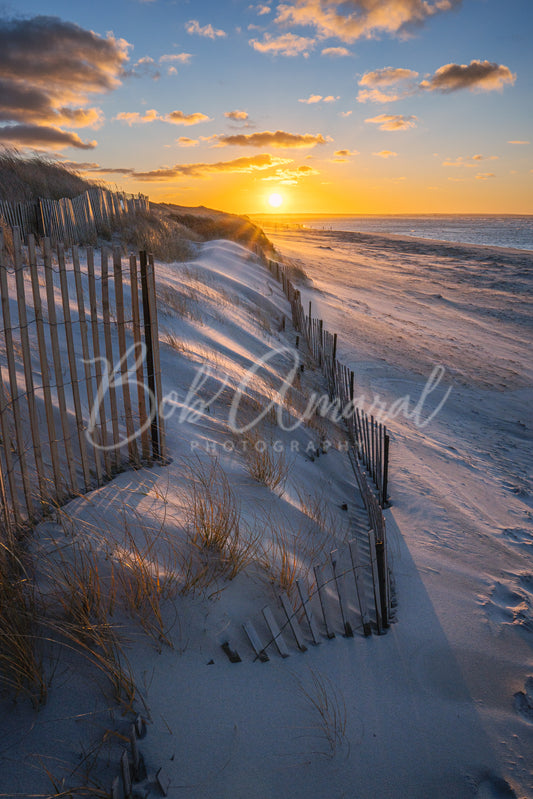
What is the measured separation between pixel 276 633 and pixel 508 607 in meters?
2.04

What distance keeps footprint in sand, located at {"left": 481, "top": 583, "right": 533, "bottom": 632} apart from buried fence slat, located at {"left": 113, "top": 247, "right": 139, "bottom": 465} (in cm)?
291

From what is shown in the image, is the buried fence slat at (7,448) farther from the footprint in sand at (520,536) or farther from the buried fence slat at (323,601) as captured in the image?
the footprint in sand at (520,536)

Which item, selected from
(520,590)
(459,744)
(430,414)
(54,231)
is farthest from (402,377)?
(54,231)

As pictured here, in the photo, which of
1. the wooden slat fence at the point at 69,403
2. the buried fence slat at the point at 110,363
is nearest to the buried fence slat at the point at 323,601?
the wooden slat fence at the point at 69,403

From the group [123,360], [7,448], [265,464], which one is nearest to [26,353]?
[7,448]

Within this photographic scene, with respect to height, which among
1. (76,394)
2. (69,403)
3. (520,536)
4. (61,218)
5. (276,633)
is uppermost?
(61,218)

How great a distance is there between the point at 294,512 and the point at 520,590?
190 centimetres

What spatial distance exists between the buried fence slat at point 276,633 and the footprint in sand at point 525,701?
1364 mm

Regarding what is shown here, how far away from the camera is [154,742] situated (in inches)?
76.8

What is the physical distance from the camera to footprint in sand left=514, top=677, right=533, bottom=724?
258cm

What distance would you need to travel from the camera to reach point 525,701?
8.73 ft

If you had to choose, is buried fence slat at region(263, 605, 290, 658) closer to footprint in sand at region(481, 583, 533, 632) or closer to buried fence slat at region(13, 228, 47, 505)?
buried fence slat at region(13, 228, 47, 505)

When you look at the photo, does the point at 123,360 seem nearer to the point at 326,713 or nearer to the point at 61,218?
the point at 326,713

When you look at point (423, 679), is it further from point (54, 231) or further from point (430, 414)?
point (54, 231)
